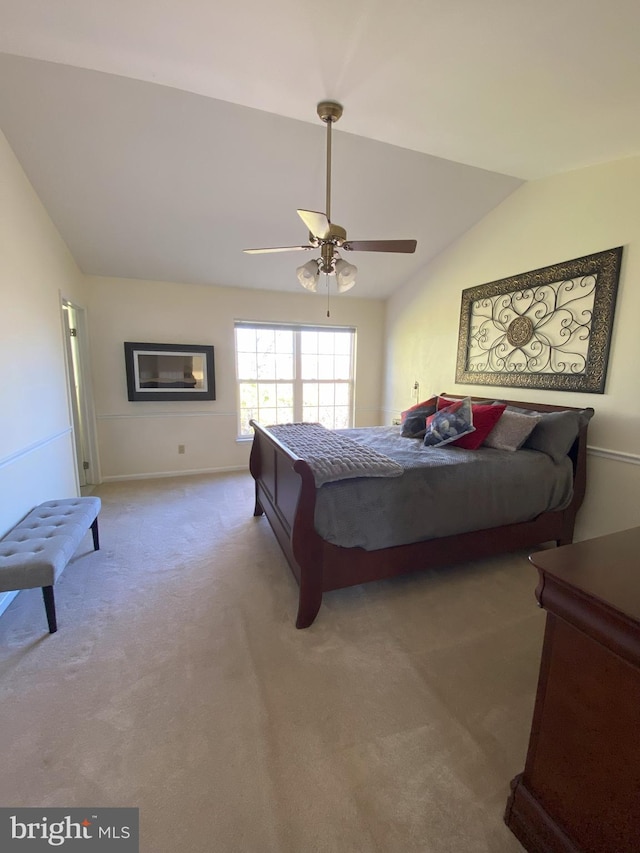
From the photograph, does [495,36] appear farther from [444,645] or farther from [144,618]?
[144,618]

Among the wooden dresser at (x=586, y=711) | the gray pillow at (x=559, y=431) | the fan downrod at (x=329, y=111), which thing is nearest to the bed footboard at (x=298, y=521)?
the wooden dresser at (x=586, y=711)

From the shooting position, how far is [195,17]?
148 cm

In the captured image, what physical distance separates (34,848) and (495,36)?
3307mm

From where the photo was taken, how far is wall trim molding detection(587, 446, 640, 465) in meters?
2.45

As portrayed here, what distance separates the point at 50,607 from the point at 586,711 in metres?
2.30

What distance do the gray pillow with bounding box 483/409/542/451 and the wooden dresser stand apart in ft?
5.71

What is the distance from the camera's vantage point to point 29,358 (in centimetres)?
258

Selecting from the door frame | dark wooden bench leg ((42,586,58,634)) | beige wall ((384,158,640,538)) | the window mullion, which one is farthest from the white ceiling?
dark wooden bench leg ((42,586,58,634))

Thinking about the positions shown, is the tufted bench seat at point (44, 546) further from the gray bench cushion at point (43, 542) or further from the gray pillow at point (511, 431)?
the gray pillow at point (511, 431)

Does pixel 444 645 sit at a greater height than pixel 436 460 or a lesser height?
lesser

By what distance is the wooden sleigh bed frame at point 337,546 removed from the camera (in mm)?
1873

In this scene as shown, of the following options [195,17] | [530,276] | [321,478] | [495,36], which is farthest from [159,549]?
[530,276]

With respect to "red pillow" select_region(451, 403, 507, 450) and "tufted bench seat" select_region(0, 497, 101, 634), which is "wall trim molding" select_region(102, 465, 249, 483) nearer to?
"tufted bench seat" select_region(0, 497, 101, 634)

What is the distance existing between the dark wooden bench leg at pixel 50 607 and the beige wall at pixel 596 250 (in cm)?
360
